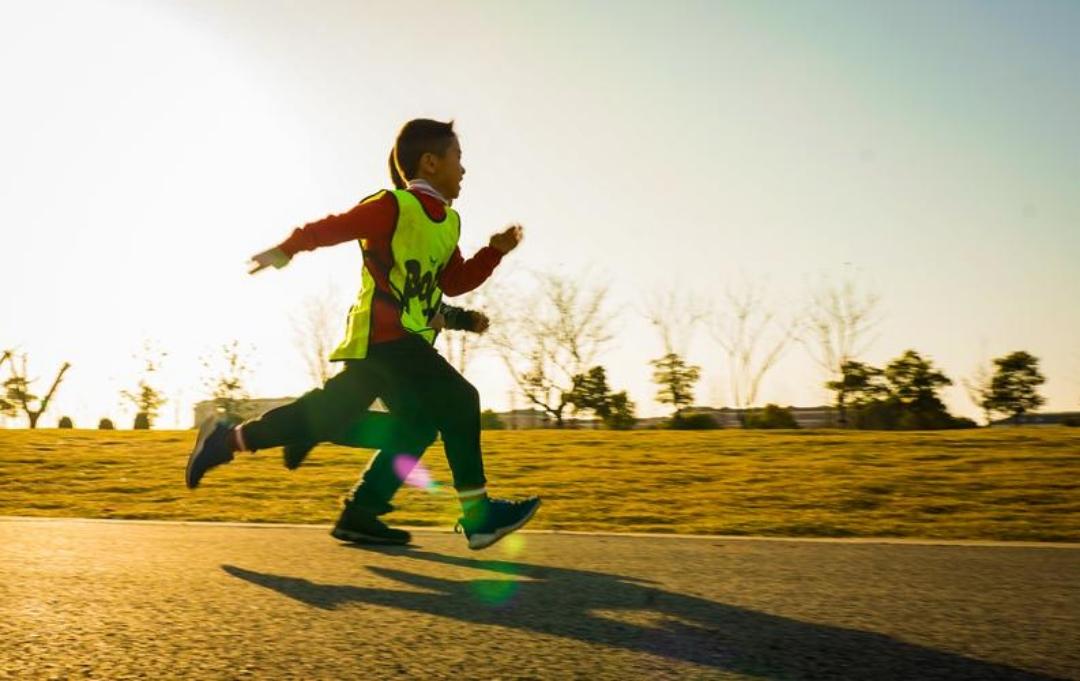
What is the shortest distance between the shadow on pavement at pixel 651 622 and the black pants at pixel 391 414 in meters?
0.71

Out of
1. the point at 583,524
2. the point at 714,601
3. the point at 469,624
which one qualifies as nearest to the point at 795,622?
the point at 714,601

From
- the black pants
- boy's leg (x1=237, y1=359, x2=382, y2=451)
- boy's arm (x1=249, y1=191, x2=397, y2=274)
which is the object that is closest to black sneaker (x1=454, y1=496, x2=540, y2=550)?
the black pants

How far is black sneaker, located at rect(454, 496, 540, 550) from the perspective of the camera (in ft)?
11.7

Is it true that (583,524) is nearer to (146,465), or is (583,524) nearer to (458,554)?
(458,554)

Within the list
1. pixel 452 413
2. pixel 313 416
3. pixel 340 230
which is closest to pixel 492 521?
pixel 452 413

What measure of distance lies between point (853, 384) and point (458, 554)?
2778 cm

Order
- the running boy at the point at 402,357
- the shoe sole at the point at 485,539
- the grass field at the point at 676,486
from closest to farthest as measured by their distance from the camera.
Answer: the shoe sole at the point at 485,539, the running boy at the point at 402,357, the grass field at the point at 676,486

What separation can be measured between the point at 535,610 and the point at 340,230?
5.79 ft

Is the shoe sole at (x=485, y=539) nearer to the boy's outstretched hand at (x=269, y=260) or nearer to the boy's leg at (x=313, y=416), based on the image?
the boy's leg at (x=313, y=416)

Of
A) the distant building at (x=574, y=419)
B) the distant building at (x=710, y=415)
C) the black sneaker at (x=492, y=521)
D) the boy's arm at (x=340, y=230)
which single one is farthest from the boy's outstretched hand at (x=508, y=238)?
the distant building at (x=710, y=415)

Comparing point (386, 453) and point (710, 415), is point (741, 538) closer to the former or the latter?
point (386, 453)

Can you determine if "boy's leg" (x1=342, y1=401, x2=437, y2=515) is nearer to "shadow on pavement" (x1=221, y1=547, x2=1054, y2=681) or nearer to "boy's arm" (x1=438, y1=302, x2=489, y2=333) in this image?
"boy's arm" (x1=438, y1=302, x2=489, y2=333)

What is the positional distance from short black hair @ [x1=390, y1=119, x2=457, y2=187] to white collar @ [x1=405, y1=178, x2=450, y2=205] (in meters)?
0.10

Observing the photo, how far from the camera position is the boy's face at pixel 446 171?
4.01m
